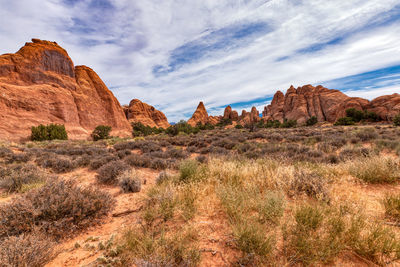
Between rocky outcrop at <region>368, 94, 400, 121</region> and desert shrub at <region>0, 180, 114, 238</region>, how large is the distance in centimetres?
6194

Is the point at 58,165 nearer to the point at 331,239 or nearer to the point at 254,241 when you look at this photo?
the point at 254,241

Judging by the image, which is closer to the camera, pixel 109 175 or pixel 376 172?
pixel 376 172

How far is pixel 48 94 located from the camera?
34.4 m

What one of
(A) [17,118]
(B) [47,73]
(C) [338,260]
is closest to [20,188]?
(C) [338,260]

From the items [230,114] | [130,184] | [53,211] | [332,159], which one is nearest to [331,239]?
[53,211]

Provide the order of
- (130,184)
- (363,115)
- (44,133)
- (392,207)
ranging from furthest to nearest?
(363,115) < (44,133) < (130,184) < (392,207)

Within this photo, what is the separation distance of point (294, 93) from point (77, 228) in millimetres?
94551

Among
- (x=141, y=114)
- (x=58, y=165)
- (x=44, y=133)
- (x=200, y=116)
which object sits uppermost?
(x=141, y=114)

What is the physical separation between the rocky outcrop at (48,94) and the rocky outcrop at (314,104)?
7114 centimetres

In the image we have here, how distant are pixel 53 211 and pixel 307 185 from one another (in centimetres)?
463

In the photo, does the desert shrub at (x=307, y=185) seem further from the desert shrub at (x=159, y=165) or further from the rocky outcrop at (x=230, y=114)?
the rocky outcrop at (x=230, y=114)

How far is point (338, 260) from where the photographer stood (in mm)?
1693

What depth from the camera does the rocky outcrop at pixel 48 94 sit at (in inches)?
1123

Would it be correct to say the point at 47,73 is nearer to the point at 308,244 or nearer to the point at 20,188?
the point at 20,188
